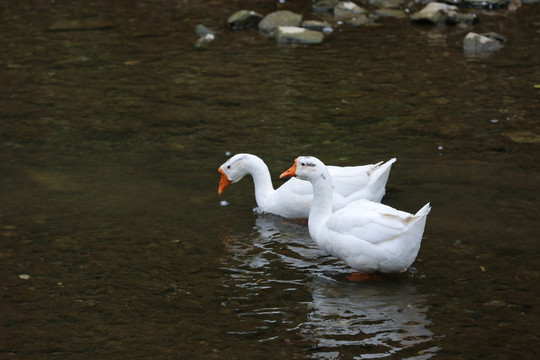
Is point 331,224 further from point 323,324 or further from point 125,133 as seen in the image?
point 125,133

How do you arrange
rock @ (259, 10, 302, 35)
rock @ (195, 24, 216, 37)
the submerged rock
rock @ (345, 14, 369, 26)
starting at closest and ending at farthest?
rock @ (195, 24, 216, 37) < rock @ (259, 10, 302, 35) < the submerged rock < rock @ (345, 14, 369, 26)

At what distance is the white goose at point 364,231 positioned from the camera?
6035mm

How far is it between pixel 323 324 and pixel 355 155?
4000 millimetres

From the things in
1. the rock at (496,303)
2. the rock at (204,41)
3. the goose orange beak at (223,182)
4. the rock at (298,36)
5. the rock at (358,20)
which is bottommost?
the rock at (496,303)

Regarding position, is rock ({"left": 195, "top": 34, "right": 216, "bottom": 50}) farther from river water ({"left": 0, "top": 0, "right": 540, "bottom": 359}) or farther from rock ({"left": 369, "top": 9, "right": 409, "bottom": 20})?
rock ({"left": 369, "top": 9, "right": 409, "bottom": 20})

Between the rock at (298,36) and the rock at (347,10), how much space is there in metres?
1.73

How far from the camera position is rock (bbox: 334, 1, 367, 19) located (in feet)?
55.1

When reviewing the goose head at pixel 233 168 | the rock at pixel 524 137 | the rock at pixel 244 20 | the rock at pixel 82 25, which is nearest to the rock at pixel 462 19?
the rock at pixel 244 20

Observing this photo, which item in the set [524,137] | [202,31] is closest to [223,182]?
[524,137]

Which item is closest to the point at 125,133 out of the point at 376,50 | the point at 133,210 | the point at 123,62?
the point at 133,210

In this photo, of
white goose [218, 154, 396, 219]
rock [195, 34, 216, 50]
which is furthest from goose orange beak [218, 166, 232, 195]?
rock [195, 34, 216, 50]

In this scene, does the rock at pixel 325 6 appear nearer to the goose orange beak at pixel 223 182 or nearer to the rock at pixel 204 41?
the rock at pixel 204 41

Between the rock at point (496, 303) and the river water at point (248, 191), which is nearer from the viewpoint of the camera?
the river water at point (248, 191)

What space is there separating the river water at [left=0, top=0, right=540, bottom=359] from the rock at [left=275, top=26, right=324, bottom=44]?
0.37 metres
